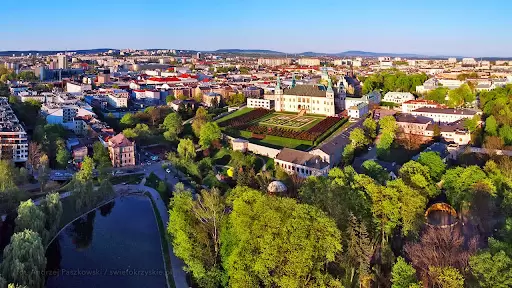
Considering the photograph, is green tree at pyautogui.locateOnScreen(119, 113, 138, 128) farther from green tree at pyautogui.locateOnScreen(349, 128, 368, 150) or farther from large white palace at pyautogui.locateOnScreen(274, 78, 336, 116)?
green tree at pyautogui.locateOnScreen(349, 128, 368, 150)

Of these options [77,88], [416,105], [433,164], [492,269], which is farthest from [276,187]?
[77,88]

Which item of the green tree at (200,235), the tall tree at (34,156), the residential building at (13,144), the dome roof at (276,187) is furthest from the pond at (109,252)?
the residential building at (13,144)

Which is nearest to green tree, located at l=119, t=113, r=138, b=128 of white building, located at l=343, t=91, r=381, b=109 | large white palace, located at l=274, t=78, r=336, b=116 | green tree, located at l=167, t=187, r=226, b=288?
large white palace, located at l=274, t=78, r=336, b=116

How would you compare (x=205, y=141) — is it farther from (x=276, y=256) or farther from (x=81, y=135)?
(x=276, y=256)

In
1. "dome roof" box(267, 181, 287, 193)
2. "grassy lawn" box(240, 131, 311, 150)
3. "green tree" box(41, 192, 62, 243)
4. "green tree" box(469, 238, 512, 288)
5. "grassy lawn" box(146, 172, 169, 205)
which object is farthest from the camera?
"grassy lawn" box(240, 131, 311, 150)

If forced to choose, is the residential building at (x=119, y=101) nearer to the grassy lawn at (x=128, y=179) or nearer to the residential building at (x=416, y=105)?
the grassy lawn at (x=128, y=179)

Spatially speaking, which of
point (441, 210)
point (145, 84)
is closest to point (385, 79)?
point (145, 84)

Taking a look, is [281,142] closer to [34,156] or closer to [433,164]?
[433,164]
